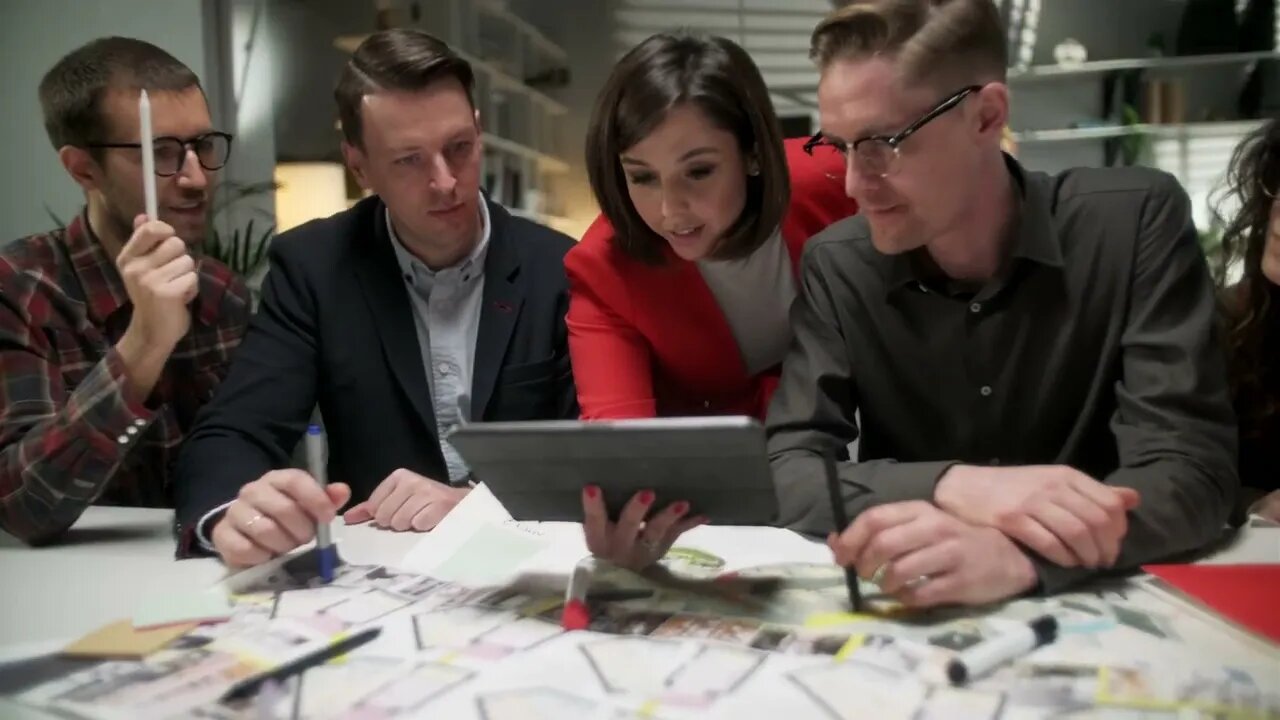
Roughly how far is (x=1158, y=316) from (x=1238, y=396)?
1.05ft

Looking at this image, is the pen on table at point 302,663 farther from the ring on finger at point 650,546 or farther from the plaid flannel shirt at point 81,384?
the plaid flannel shirt at point 81,384

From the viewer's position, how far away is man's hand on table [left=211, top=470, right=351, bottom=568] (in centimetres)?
106

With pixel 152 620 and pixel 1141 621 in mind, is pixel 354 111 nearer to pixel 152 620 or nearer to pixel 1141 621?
pixel 152 620

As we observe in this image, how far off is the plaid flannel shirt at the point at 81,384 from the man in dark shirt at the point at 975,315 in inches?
32.7

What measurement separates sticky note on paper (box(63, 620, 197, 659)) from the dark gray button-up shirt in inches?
24.0

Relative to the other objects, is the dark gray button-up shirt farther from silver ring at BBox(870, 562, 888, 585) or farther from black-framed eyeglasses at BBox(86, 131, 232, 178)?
black-framed eyeglasses at BBox(86, 131, 232, 178)

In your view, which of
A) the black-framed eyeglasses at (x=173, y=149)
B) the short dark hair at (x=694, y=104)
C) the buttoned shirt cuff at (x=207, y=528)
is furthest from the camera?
the black-framed eyeglasses at (x=173, y=149)

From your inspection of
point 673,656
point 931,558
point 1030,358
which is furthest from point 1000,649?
point 1030,358

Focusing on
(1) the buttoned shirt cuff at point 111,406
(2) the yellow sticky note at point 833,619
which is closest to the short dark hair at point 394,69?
(1) the buttoned shirt cuff at point 111,406

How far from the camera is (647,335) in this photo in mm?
1413

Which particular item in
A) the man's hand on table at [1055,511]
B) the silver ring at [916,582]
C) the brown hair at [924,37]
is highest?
the brown hair at [924,37]

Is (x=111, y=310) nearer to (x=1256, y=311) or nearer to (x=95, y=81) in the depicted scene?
(x=95, y=81)

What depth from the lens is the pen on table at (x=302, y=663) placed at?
74 cm

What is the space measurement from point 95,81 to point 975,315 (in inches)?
51.8
